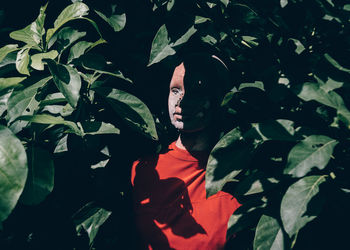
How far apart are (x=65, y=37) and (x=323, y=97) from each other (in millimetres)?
878

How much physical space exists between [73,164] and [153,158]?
1.26 feet

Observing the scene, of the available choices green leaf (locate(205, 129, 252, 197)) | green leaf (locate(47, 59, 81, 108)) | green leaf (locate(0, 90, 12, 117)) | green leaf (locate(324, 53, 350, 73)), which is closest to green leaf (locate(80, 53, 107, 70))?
green leaf (locate(47, 59, 81, 108))

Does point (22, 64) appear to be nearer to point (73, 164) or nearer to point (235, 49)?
point (73, 164)

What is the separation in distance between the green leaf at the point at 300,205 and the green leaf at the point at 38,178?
0.65 meters

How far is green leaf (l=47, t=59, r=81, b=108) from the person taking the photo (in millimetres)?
855

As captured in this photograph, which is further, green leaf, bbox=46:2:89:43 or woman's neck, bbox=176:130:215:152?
woman's neck, bbox=176:130:215:152

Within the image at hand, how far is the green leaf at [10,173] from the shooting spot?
2.07 feet

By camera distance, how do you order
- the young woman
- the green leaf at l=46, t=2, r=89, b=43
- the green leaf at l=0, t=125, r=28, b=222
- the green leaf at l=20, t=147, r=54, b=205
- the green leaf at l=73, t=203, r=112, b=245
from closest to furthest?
the green leaf at l=0, t=125, r=28, b=222, the green leaf at l=20, t=147, r=54, b=205, the green leaf at l=46, t=2, r=89, b=43, the green leaf at l=73, t=203, r=112, b=245, the young woman

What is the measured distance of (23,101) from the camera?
91 cm

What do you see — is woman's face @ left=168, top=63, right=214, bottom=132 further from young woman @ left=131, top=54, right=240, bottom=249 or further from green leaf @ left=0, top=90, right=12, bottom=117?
green leaf @ left=0, top=90, right=12, bottom=117

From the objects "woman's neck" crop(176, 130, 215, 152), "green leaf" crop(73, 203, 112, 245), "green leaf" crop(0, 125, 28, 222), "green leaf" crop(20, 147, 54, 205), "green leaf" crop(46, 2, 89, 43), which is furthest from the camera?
"woman's neck" crop(176, 130, 215, 152)

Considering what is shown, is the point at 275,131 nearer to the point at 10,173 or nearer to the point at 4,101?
the point at 10,173

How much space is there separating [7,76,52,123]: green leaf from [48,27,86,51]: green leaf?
0.49 ft

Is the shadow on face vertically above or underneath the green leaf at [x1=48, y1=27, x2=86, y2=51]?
underneath
